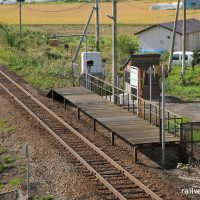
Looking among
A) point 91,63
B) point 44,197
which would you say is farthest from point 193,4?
point 44,197

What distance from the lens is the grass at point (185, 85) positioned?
27297mm

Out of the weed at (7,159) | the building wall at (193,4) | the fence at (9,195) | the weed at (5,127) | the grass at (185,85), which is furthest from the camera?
the building wall at (193,4)

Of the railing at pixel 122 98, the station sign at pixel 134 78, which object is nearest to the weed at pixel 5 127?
the railing at pixel 122 98

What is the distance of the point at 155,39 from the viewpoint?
149 ft

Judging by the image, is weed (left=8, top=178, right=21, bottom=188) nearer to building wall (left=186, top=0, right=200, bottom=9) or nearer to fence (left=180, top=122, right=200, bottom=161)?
fence (left=180, top=122, right=200, bottom=161)

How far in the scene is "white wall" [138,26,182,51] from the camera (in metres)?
44.5

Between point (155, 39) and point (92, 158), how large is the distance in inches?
1198

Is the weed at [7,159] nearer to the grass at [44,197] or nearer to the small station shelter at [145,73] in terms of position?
the grass at [44,197]

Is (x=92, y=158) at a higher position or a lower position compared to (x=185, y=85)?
lower

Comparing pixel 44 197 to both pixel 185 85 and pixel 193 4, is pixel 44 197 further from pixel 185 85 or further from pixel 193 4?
pixel 193 4

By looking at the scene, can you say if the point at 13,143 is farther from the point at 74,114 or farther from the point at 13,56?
the point at 13,56

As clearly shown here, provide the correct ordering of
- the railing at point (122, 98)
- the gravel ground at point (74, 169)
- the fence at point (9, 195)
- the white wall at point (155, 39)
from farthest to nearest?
the white wall at point (155, 39) < the railing at point (122, 98) < the gravel ground at point (74, 169) < the fence at point (9, 195)

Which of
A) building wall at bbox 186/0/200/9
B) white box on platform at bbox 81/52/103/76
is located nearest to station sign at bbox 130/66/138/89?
white box on platform at bbox 81/52/103/76

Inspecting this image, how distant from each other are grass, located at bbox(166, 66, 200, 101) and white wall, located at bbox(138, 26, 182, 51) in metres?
10.6
